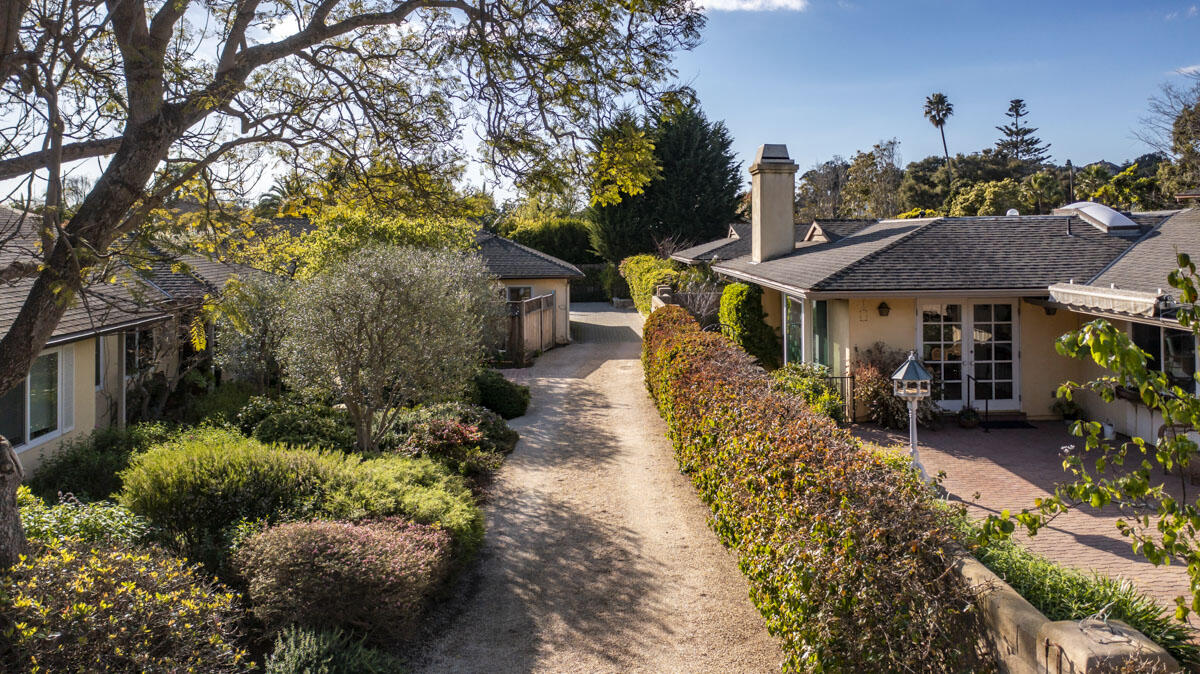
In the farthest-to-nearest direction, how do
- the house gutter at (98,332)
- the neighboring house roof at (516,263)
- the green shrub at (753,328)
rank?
the neighboring house roof at (516,263)
the green shrub at (753,328)
the house gutter at (98,332)

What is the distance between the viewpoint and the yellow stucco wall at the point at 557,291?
27109 millimetres

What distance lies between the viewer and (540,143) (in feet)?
32.6

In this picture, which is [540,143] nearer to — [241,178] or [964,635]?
[241,178]

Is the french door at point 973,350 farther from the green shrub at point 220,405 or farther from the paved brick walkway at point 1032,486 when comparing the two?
the green shrub at point 220,405

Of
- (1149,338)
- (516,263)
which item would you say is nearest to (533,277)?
(516,263)

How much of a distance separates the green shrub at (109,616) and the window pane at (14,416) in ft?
19.0

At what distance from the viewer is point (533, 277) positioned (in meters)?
26.7

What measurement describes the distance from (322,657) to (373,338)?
19.1ft

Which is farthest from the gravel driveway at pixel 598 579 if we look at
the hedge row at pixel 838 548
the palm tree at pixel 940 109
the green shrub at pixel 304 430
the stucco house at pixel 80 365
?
the palm tree at pixel 940 109

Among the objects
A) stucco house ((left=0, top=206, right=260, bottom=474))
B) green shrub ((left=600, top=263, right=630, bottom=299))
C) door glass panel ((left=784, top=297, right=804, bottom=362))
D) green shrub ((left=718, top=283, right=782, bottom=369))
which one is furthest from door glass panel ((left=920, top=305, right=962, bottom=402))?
green shrub ((left=600, top=263, right=630, bottom=299))

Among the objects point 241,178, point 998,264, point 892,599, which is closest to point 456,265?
point 241,178

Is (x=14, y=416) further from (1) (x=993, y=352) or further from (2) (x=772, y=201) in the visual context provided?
(2) (x=772, y=201)

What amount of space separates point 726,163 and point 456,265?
31.0 meters

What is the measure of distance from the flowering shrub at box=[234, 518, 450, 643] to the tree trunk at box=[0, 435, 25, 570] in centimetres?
159
